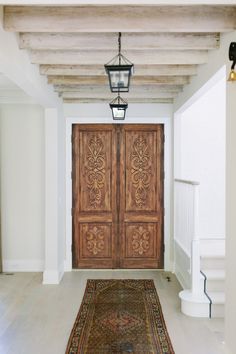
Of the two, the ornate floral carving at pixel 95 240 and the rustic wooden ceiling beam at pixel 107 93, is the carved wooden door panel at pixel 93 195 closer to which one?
the ornate floral carving at pixel 95 240

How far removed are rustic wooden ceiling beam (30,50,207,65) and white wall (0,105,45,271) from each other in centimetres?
239

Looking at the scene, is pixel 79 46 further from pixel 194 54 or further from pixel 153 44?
pixel 194 54

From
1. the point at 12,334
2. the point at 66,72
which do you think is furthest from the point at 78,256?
the point at 66,72

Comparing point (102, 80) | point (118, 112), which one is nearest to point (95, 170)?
point (118, 112)

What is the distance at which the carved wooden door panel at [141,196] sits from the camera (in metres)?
6.39

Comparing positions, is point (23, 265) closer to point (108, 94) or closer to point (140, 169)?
point (140, 169)

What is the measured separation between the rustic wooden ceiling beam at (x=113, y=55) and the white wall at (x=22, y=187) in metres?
2.39

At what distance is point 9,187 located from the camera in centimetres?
623

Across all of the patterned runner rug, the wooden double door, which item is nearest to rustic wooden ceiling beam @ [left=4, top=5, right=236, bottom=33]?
the patterned runner rug

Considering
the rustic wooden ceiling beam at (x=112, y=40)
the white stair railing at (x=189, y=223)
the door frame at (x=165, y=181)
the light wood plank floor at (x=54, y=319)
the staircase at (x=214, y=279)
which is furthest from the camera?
the door frame at (x=165, y=181)

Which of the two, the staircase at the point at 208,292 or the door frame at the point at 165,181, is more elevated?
the door frame at the point at 165,181

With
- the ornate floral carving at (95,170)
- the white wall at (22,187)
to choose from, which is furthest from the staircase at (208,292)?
the white wall at (22,187)

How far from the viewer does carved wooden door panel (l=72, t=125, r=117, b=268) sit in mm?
6371

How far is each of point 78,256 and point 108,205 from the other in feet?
3.31
